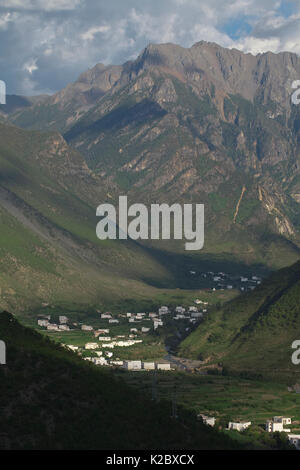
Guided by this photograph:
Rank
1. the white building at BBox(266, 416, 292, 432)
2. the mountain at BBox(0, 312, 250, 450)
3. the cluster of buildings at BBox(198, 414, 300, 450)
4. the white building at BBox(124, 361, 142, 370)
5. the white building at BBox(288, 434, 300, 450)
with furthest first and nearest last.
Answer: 1. the white building at BBox(124, 361, 142, 370)
2. the white building at BBox(266, 416, 292, 432)
3. the cluster of buildings at BBox(198, 414, 300, 450)
4. the white building at BBox(288, 434, 300, 450)
5. the mountain at BBox(0, 312, 250, 450)

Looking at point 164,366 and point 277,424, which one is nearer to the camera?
point 277,424

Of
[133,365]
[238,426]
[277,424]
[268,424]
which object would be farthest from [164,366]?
[277,424]

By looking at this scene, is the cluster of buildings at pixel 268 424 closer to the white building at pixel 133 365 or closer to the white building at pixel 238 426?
the white building at pixel 238 426

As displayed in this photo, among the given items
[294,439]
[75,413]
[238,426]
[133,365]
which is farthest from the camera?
[133,365]

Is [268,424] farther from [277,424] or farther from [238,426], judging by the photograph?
[238,426]

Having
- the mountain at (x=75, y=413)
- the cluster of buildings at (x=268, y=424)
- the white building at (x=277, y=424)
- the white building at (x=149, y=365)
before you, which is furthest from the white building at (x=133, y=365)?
the mountain at (x=75, y=413)

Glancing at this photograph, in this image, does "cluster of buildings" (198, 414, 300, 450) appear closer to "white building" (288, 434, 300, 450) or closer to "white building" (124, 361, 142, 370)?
"white building" (288, 434, 300, 450)

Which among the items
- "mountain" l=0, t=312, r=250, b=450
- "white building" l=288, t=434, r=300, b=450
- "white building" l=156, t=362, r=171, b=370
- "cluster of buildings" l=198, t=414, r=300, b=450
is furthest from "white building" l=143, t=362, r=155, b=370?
"mountain" l=0, t=312, r=250, b=450

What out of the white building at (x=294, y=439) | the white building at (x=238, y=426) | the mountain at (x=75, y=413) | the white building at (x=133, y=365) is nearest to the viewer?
the mountain at (x=75, y=413)
